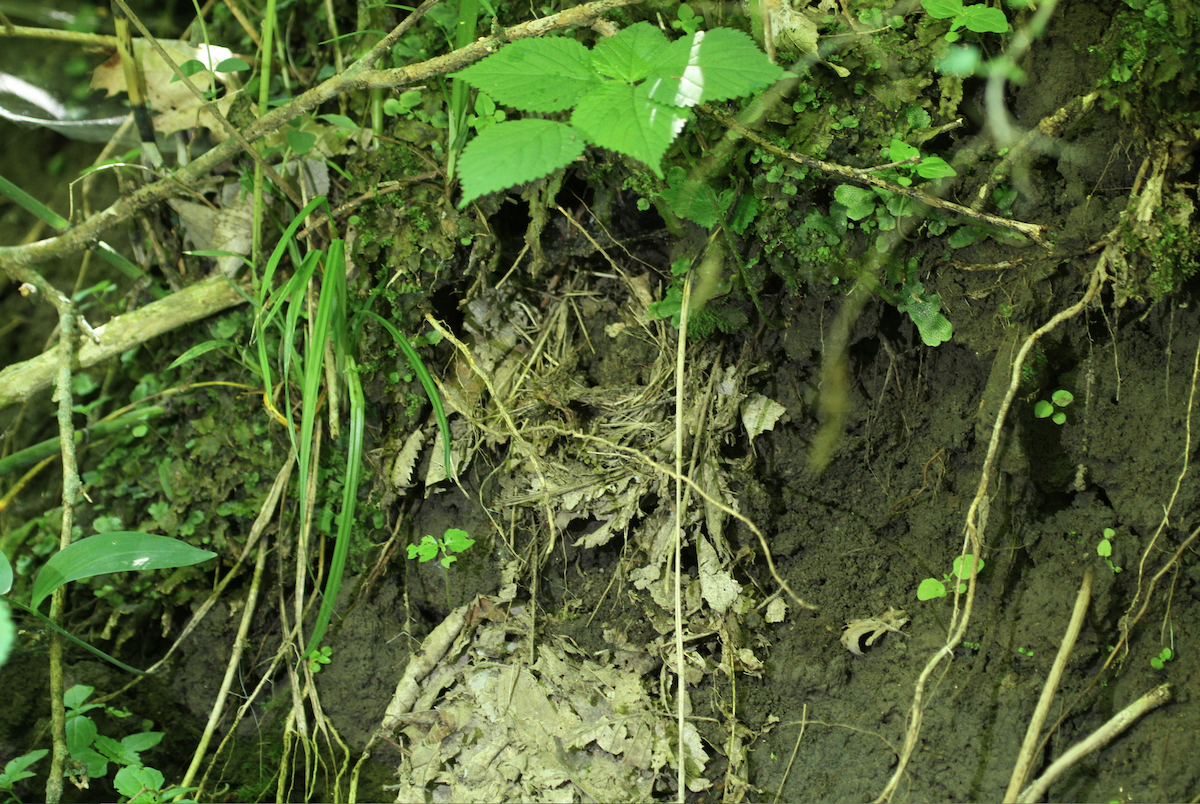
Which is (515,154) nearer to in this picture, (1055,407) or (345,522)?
(345,522)

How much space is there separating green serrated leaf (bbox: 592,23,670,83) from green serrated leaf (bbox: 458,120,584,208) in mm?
162

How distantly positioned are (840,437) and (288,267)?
1584 mm

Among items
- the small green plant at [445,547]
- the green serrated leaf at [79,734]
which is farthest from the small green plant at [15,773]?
the small green plant at [445,547]

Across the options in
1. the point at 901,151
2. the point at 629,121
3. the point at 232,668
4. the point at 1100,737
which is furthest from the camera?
the point at 232,668

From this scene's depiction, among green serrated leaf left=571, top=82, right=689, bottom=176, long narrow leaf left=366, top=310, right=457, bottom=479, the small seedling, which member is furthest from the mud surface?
green serrated leaf left=571, top=82, right=689, bottom=176

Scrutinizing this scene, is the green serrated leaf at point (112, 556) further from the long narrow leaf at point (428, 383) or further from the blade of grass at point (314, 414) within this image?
the long narrow leaf at point (428, 383)

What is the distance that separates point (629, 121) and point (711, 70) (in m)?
0.19

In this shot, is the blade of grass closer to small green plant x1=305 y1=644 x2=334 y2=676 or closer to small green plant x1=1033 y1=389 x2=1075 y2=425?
small green plant x1=305 y1=644 x2=334 y2=676

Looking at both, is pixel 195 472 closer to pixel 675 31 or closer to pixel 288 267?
pixel 288 267

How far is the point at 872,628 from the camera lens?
4.86ft

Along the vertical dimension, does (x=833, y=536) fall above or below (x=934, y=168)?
below

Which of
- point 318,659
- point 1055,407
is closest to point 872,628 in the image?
point 1055,407

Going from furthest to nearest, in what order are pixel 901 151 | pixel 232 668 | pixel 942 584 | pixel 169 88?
pixel 169 88 < pixel 232 668 < pixel 942 584 < pixel 901 151

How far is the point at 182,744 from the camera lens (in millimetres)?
1766
